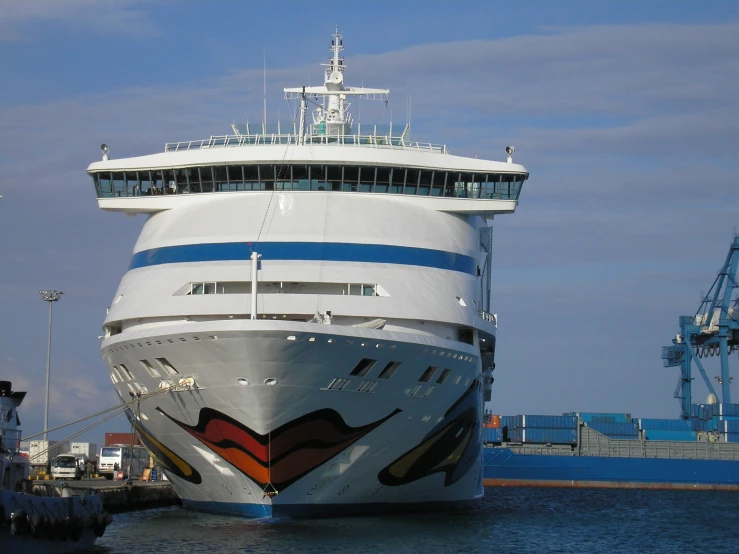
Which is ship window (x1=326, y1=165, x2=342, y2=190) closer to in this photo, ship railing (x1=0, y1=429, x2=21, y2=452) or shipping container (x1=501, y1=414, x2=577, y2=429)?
ship railing (x1=0, y1=429, x2=21, y2=452)

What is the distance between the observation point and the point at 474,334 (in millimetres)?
31531

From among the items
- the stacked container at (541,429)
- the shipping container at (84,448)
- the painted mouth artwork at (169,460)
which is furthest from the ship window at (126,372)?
the stacked container at (541,429)

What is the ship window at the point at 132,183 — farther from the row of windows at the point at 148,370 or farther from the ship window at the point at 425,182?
A: the ship window at the point at 425,182

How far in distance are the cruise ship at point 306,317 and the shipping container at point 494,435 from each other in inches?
1742

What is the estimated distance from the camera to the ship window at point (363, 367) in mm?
26797

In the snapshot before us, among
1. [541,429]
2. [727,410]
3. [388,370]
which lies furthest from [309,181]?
[727,410]

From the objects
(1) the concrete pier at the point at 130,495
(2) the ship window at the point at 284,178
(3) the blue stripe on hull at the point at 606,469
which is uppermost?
(2) the ship window at the point at 284,178

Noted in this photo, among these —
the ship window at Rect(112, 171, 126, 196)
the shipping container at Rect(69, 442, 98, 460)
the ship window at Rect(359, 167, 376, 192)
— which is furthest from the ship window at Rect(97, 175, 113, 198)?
the shipping container at Rect(69, 442, 98, 460)

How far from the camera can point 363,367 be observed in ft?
88.4

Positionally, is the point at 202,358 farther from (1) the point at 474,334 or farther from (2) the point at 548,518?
(2) the point at 548,518

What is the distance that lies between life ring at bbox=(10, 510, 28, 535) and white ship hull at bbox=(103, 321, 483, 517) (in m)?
5.36

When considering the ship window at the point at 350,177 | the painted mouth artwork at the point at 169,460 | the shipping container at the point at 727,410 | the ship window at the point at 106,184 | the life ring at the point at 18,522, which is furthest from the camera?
A: the shipping container at the point at 727,410

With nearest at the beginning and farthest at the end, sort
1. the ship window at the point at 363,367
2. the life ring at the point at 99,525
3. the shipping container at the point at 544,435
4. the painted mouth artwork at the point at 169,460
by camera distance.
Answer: the ship window at the point at 363,367 < the life ring at the point at 99,525 < the painted mouth artwork at the point at 169,460 < the shipping container at the point at 544,435

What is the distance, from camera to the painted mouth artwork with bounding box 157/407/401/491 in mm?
26828
